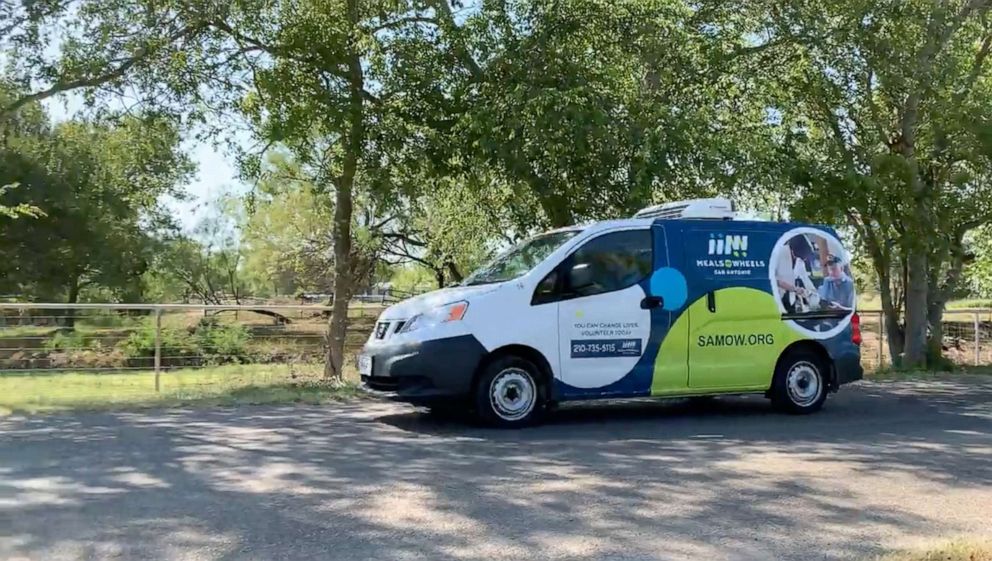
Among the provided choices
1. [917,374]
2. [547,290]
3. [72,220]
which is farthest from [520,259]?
[72,220]

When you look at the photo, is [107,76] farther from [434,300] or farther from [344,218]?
[434,300]

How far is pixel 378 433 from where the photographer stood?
352 inches

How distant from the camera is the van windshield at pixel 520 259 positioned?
976 centimetres

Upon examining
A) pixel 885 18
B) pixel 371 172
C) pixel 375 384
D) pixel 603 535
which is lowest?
pixel 603 535

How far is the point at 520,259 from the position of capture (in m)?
10.0

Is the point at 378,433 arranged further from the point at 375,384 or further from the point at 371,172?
the point at 371,172

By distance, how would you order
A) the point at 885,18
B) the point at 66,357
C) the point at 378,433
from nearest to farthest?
the point at 378,433 < the point at 66,357 < the point at 885,18

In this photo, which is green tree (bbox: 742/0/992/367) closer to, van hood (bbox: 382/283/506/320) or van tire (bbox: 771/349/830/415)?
van tire (bbox: 771/349/830/415)

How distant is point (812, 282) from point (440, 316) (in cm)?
459

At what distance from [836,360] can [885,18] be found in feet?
24.3

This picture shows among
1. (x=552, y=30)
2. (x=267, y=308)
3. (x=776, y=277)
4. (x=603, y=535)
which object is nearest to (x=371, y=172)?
(x=267, y=308)

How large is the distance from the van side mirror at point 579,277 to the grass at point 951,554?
16.0 feet

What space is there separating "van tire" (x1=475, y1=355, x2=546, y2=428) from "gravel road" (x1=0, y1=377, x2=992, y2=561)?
23 centimetres

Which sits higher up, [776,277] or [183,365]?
[776,277]
